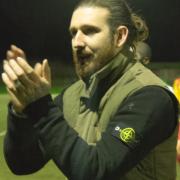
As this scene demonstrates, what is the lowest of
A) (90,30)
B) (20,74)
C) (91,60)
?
(91,60)

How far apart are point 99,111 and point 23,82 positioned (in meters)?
0.42

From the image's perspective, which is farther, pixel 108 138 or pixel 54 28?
pixel 54 28

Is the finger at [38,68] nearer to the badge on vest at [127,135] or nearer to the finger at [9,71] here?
the finger at [9,71]

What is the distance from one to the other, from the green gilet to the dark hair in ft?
0.41

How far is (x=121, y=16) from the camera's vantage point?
235 centimetres

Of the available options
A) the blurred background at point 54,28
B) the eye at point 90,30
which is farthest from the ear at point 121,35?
the blurred background at point 54,28

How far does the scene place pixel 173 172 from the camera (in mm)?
2307

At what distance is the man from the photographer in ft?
6.73

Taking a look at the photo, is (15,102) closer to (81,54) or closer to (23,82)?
(23,82)

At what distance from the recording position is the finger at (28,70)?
6.32ft

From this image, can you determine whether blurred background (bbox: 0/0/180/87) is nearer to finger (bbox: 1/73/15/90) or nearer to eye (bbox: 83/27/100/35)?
eye (bbox: 83/27/100/35)

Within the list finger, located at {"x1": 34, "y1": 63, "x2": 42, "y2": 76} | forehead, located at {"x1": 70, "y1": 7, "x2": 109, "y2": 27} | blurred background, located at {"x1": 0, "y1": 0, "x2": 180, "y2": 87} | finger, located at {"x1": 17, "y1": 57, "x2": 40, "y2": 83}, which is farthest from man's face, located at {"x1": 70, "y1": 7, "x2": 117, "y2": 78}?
blurred background, located at {"x1": 0, "y1": 0, "x2": 180, "y2": 87}

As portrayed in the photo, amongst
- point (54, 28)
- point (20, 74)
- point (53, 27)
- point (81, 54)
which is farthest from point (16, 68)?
point (53, 27)

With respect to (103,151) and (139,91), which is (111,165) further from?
(139,91)
